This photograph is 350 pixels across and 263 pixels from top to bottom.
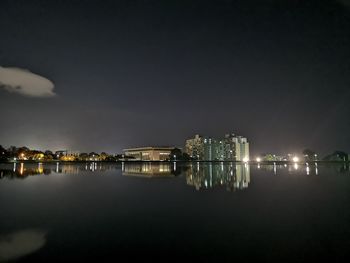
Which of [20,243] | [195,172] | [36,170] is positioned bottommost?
[20,243]

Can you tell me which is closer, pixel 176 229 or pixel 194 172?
pixel 176 229

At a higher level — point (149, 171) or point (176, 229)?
point (149, 171)

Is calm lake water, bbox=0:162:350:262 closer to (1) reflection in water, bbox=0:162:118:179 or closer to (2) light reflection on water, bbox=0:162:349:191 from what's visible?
(2) light reflection on water, bbox=0:162:349:191

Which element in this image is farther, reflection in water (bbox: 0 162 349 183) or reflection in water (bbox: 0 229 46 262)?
reflection in water (bbox: 0 162 349 183)

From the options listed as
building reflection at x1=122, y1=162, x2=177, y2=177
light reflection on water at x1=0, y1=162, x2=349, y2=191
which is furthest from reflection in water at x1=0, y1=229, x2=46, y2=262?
building reflection at x1=122, y1=162, x2=177, y2=177

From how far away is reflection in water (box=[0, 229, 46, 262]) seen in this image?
31.9 feet

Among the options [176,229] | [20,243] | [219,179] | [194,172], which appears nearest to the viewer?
[20,243]

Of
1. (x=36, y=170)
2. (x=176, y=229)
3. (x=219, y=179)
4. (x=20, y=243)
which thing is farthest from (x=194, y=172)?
(x=20, y=243)

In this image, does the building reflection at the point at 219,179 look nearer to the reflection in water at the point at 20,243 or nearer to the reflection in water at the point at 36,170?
the reflection in water at the point at 20,243

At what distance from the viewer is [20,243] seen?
1095 cm

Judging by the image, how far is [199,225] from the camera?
13.7 metres

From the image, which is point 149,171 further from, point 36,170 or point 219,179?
point 219,179

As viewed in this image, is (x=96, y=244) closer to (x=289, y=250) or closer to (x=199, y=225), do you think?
(x=199, y=225)

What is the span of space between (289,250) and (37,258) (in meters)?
9.01
